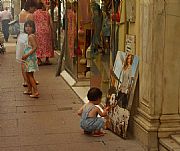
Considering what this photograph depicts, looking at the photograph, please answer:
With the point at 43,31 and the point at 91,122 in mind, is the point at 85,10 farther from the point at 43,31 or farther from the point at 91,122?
the point at 91,122

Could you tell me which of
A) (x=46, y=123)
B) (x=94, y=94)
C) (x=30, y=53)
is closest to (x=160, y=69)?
(x=94, y=94)

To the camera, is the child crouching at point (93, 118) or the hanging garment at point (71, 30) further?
the hanging garment at point (71, 30)

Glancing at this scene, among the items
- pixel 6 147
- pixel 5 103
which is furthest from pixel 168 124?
pixel 5 103

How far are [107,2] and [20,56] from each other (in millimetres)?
2529

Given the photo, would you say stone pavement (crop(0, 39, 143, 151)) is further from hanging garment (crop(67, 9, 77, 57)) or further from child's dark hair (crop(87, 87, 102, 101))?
hanging garment (crop(67, 9, 77, 57))

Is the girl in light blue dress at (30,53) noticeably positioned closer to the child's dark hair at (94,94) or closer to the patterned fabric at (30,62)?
the patterned fabric at (30,62)

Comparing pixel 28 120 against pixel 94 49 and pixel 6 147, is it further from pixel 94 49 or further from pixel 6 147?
pixel 94 49

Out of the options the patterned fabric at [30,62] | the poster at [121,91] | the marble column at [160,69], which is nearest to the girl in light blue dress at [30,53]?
the patterned fabric at [30,62]

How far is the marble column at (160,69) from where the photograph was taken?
5258 mm

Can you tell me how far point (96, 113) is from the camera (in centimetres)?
617

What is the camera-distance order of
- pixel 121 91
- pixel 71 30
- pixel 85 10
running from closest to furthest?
pixel 121 91
pixel 85 10
pixel 71 30

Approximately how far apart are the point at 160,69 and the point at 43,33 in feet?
26.5

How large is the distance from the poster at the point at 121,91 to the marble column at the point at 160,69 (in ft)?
1.05

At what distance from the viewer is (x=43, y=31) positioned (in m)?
13.0
